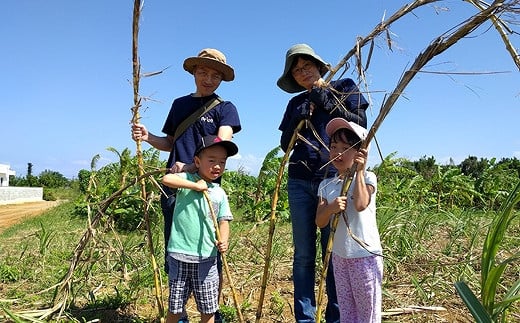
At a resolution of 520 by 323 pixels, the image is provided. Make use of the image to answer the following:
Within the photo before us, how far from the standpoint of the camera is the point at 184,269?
2.09 metres

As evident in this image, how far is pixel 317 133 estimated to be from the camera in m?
2.20

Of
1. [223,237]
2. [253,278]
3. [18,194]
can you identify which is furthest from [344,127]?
[18,194]

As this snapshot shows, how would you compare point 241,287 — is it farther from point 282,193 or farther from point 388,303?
point 282,193

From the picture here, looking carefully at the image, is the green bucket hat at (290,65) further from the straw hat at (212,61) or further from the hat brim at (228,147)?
the hat brim at (228,147)

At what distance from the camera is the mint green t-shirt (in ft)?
6.75

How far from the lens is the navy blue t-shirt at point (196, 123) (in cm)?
233

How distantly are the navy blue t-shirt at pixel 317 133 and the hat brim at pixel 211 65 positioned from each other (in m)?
0.41

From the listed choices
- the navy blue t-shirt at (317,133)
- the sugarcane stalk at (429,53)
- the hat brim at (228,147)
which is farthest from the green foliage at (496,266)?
the hat brim at (228,147)

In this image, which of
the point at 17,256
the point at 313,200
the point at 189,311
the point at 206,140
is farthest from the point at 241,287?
the point at 17,256

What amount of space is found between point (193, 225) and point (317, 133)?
0.79 m

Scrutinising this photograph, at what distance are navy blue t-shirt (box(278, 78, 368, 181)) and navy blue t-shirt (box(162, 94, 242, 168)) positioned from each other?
12.8 inches

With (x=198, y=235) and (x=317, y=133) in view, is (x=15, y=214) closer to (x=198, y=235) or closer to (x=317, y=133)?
(x=198, y=235)

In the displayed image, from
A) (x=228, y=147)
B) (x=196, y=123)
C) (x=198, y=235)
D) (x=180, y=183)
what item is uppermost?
(x=196, y=123)

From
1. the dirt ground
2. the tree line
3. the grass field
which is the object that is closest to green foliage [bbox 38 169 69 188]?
the dirt ground
